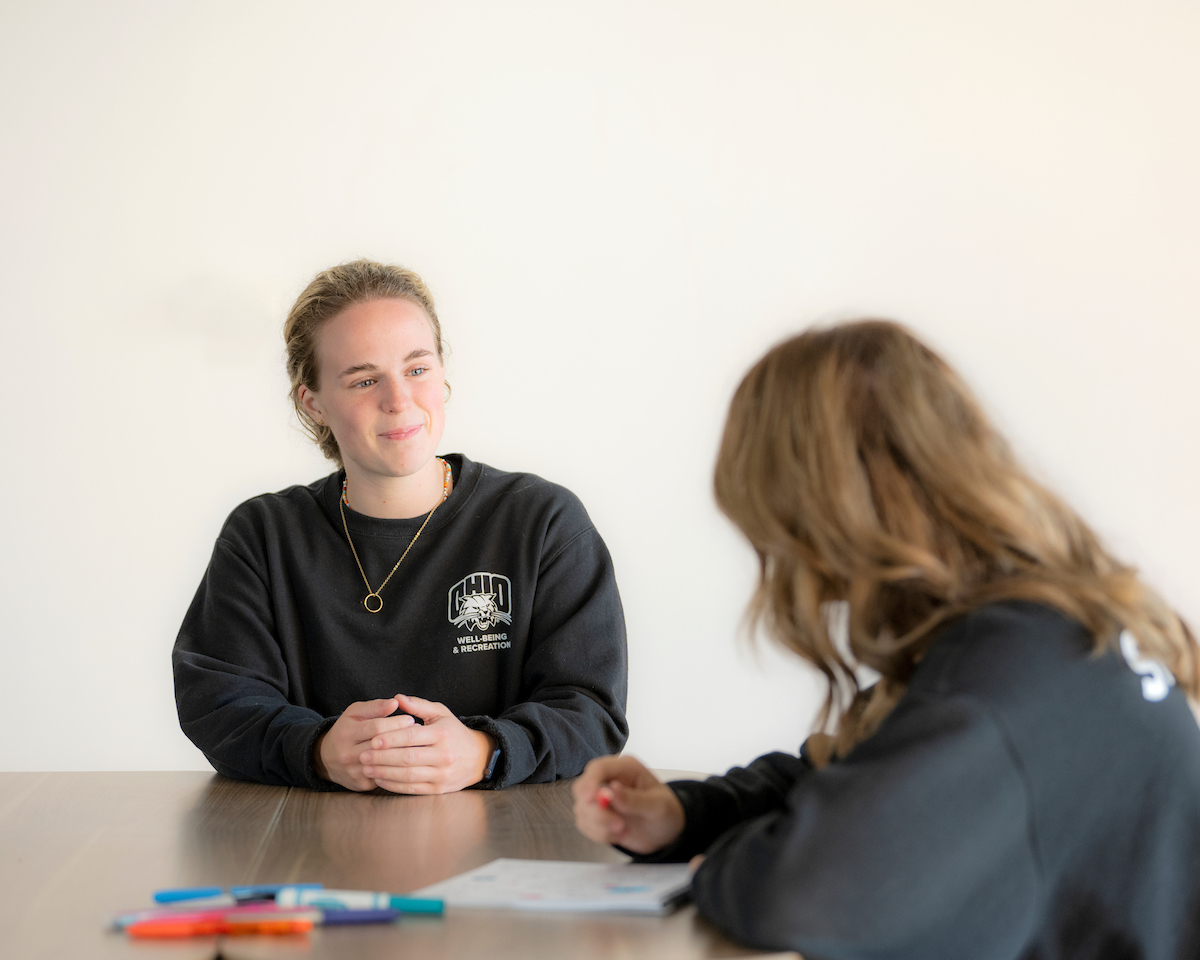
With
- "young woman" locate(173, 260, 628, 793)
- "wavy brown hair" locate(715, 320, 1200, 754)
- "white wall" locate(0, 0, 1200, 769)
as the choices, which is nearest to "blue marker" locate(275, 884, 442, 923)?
"wavy brown hair" locate(715, 320, 1200, 754)

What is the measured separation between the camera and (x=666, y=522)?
3.23m

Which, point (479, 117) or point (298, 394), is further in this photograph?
point (479, 117)

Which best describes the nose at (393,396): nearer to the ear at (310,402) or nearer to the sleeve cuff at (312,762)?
the ear at (310,402)

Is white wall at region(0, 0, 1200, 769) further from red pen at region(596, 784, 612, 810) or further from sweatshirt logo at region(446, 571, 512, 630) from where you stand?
red pen at region(596, 784, 612, 810)

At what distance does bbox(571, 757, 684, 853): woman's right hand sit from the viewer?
3.46 ft

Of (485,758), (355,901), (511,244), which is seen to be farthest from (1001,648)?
(511,244)

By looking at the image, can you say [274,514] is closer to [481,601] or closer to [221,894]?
[481,601]

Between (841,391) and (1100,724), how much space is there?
33 cm

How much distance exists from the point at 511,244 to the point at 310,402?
1.36 metres

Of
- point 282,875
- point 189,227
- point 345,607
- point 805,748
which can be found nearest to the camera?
point 282,875

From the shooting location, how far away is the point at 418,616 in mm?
1834

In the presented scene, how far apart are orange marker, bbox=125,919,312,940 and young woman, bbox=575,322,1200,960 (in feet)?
0.94

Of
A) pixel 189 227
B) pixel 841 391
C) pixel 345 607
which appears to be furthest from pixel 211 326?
pixel 841 391

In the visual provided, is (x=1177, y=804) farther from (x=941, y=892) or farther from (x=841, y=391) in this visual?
(x=841, y=391)
